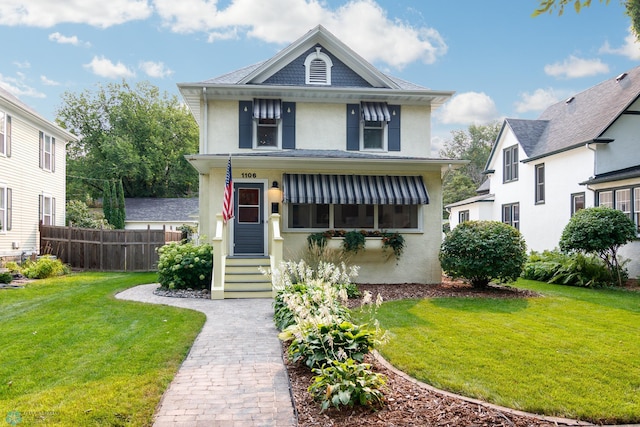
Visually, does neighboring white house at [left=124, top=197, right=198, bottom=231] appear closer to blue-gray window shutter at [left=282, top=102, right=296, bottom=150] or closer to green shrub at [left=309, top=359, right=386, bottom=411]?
blue-gray window shutter at [left=282, top=102, right=296, bottom=150]

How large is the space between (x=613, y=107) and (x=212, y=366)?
17.8 meters

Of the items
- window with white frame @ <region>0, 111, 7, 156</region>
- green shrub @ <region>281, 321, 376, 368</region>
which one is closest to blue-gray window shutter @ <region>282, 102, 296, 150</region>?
green shrub @ <region>281, 321, 376, 368</region>

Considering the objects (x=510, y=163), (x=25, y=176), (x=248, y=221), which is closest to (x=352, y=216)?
(x=248, y=221)

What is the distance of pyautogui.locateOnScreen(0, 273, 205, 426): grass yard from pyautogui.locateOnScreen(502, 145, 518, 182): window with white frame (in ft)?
60.6

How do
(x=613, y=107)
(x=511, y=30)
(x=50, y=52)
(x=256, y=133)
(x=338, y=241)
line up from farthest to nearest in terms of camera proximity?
(x=50, y=52) → (x=613, y=107) → (x=511, y=30) → (x=256, y=133) → (x=338, y=241)

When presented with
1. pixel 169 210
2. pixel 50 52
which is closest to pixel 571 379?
pixel 50 52

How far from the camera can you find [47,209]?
2047 cm

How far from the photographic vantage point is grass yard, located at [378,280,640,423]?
423 centimetres

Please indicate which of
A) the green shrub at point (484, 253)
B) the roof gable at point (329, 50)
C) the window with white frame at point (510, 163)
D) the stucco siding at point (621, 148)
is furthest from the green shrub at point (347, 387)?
the window with white frame at point (510, 163)

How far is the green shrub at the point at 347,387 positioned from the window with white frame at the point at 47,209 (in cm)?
1979

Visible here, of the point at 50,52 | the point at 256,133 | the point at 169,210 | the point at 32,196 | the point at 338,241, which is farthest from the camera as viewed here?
the point at 169,210

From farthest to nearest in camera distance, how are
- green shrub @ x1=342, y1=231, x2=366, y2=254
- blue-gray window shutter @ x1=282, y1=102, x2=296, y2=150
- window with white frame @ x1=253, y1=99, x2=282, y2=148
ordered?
blue-gray window shutter @ x1=282, y1=102, x2=296, y2=150 < window with white frame @ x1=253, y1=99, x2=282, y2=148 < green shrub @ x1=342, y1=231, x2=366, y2=254

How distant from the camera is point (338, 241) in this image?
12.0 m

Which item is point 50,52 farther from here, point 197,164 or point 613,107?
point 613,107
